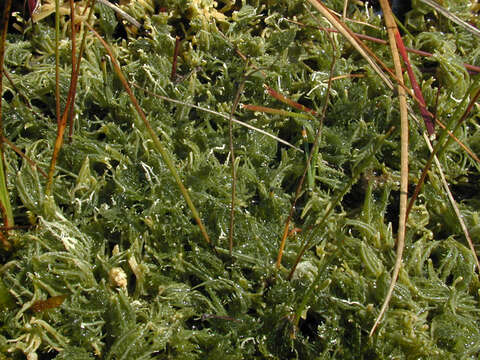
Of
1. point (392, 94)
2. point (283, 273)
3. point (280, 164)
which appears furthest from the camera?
point (392, 94)

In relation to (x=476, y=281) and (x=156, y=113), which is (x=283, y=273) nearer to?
(x=476, y=281)

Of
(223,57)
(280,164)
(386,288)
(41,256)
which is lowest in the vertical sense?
(41,256)

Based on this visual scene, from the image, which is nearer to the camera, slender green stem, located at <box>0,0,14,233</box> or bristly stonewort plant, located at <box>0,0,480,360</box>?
slender green stem, located at <box>0,0,14,233</box>

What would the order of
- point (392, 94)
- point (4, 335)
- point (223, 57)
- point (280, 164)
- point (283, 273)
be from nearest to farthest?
point (4, 335) < point (283, 273) < point (280, 164) < point (392, 94) < point (223, 57)

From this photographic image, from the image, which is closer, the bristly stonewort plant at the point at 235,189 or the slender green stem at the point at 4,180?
the slender green stem at the point at 4,180

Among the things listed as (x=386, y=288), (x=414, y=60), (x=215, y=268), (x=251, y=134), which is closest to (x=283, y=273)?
(x=215, y=268)

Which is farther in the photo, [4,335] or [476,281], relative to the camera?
[476,281]

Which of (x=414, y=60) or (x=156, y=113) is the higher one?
(x=414, y=60)

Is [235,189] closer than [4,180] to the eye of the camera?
No
